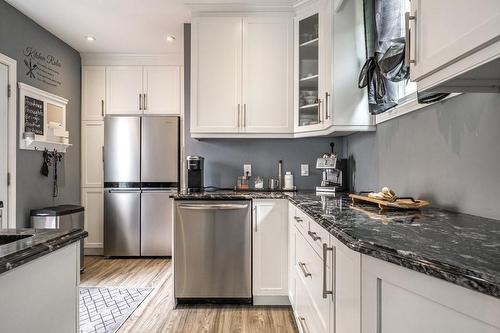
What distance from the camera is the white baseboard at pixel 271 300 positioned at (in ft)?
8.68

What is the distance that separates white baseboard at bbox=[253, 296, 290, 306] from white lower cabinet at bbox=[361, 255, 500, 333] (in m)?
1.85

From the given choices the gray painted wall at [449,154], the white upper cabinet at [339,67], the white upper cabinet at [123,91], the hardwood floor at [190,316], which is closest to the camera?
the gray painted wall at [449,154]

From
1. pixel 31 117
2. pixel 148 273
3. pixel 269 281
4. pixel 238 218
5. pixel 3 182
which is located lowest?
pixel 148 273

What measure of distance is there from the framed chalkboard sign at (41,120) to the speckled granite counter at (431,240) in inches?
121

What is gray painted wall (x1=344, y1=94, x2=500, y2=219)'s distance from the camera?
1247 millimetres

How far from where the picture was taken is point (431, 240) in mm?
878

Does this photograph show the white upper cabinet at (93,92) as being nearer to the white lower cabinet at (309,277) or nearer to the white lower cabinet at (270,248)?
the white lower cabinet at (270,248)

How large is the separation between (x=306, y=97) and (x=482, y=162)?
5.62ft

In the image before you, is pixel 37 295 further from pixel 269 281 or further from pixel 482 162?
pixel 269 281

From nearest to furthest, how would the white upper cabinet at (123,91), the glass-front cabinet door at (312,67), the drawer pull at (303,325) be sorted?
1. the drawer pull at (303,325)
2. the glass-front cabinet door at (312,67)
3. the white upper cabinet at (123,91)

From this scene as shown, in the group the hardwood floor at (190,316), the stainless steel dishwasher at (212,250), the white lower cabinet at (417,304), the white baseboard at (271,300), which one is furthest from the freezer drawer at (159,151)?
the white lower cabinet at (417,304)

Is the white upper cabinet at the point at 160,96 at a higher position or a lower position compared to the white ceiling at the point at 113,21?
lower

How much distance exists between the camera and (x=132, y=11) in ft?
10.2

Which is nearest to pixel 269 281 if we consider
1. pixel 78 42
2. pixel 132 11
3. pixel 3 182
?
pixel 3 182
